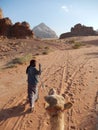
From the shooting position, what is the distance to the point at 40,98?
1052 cm

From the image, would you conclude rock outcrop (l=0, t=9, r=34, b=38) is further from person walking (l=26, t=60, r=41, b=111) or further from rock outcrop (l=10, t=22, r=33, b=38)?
person walking (l=26, t=60, r=41, b=111)

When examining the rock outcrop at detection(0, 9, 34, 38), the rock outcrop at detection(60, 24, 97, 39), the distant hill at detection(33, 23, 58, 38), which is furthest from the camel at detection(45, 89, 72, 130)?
the distant hill at detection(33, 23, 58, 38)

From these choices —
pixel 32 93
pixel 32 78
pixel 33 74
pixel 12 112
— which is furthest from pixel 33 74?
pixel 12 112

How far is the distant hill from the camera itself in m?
142

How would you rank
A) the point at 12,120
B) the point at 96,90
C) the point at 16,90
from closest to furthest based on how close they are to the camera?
the point at 12,120 < the point at 96,90 < the point at 16,90

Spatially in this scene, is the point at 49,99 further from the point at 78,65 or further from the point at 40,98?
the point at 78,65

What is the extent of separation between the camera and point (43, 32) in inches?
5871

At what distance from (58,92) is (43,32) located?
139463mm

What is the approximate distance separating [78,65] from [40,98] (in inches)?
238

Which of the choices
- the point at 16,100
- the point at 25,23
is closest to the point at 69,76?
the point at 16,100

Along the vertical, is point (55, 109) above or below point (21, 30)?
above

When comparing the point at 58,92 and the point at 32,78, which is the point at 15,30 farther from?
the point at 32,78

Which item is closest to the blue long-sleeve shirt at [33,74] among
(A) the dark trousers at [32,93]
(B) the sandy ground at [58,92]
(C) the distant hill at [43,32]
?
(A) the dark trousers at [32,93]

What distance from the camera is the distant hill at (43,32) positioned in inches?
5595
